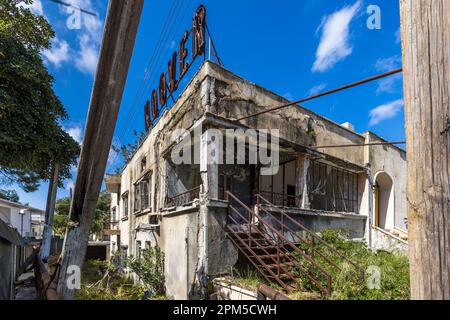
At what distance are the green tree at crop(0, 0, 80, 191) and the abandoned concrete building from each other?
12.1 ft

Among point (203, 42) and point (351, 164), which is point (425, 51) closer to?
point (203, 42)

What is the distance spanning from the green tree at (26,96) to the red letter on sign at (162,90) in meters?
3.76

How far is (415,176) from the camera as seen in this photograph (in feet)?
4.01

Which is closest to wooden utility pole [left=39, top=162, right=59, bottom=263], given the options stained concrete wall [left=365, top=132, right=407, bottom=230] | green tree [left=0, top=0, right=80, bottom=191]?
green tree [left=0, top=0, right=80, bottom=191]

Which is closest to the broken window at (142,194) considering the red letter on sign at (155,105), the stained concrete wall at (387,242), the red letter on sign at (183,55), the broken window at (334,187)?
the red letter on sign at (155,105)

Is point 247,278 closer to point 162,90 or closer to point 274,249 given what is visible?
point 274,249

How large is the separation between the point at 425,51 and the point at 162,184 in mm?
8929

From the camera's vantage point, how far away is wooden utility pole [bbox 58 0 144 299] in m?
2.01

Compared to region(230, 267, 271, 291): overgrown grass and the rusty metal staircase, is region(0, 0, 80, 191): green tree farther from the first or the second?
region(230, 267, 271, 291): overgrown grass

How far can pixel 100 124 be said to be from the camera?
2266 millimetres

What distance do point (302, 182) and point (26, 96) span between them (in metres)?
9.32

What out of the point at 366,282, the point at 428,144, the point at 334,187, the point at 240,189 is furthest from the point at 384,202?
the point at 428,144
